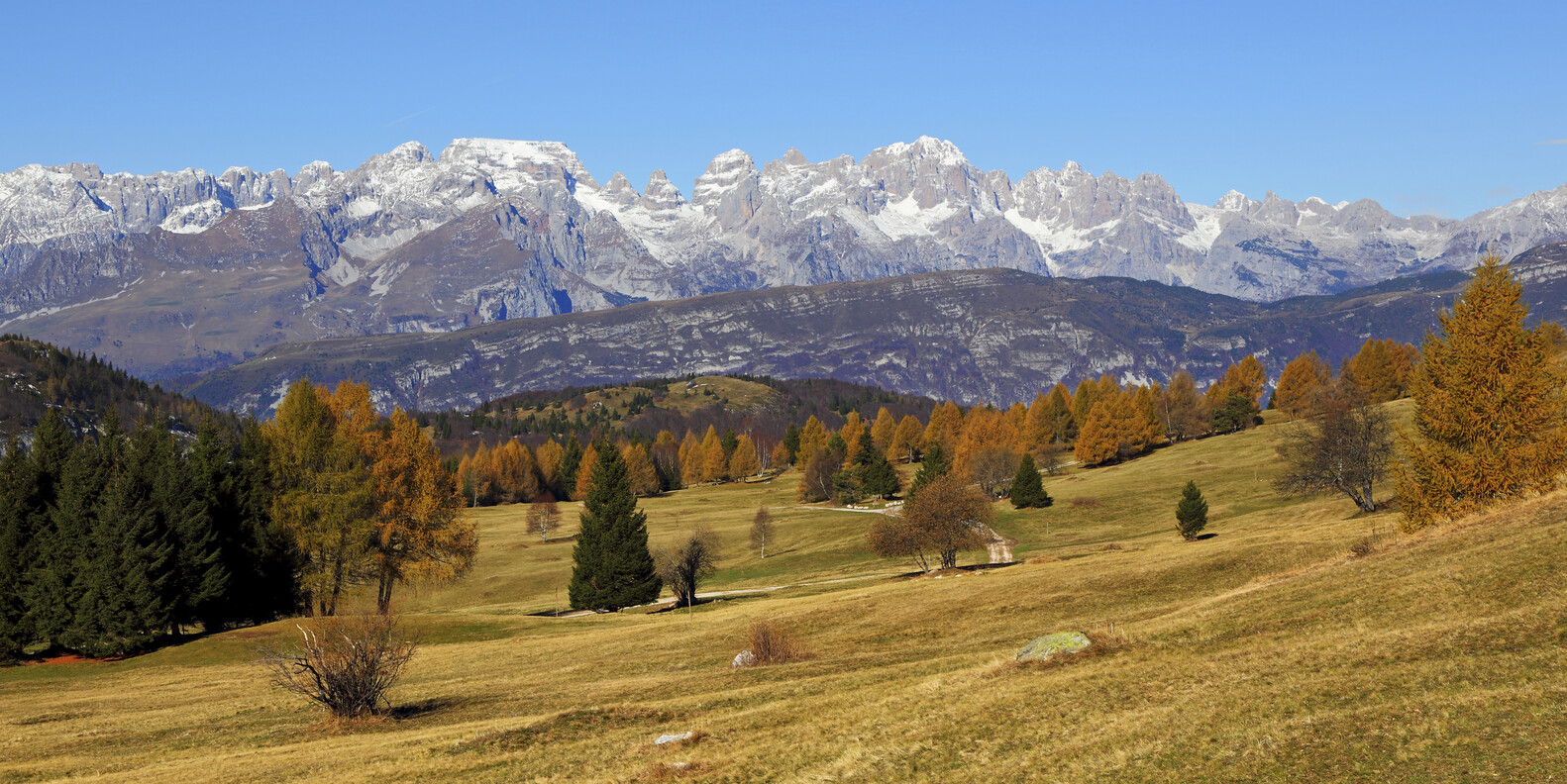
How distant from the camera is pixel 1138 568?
4981 centimetres

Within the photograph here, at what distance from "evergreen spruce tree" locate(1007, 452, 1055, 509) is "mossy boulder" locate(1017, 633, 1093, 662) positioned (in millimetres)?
91106

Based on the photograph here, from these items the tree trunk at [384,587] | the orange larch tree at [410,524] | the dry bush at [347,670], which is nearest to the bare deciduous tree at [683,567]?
the orange larch tree at [410,524]

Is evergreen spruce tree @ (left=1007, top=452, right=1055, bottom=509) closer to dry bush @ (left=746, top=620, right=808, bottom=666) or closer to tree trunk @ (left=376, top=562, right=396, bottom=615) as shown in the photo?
tree trunk @ (left=376, top=562, right=396, bottom=615)

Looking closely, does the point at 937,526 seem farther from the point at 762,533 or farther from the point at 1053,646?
the point at 1053,646

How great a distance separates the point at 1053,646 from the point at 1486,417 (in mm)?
28820

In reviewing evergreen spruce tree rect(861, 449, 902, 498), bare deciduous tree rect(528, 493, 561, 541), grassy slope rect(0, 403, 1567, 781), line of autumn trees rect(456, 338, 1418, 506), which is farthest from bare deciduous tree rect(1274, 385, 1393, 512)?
bare deciduous tree rect(528, 493, 561, 541)

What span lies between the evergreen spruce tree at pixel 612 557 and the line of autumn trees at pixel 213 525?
1180 centimetres

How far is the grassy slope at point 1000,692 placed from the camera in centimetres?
1862

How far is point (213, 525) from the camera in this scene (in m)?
61.8

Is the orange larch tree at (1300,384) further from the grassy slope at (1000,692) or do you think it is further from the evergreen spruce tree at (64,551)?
the evergreen spruce tree at (64,551)

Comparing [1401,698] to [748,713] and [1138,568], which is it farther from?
[1138,568]

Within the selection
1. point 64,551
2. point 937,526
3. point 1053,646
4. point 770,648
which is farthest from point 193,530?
point 1053,646

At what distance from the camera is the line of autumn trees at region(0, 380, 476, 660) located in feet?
173

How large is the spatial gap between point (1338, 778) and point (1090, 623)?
21247 mm
